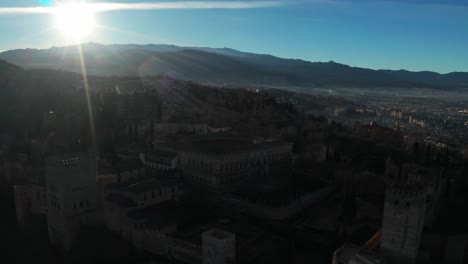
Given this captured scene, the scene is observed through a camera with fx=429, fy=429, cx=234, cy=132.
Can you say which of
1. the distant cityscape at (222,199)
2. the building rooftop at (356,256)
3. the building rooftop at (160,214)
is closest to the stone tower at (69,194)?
the distant cityscape at (222,199)

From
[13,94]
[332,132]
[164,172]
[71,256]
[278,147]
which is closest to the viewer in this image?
A: [71,256]

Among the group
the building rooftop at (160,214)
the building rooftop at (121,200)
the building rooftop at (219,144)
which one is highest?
the building rooftop at (219,144)

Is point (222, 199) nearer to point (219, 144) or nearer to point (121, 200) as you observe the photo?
point (219, 144)

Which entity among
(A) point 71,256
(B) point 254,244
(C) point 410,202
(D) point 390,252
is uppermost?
(C) point 410,202

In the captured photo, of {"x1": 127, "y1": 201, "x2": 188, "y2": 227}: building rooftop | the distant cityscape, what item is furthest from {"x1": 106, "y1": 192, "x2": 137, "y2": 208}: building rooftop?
{"x1": 127, "y1": 201, "x2": 188, "y2": 227}: building rooftop

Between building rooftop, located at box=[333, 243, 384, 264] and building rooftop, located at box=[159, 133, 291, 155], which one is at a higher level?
building rooftop, located at box=[159, 133, 291, 155]

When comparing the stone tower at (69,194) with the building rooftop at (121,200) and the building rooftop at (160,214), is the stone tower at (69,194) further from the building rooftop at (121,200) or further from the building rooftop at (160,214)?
the building rooftop at (160,214)

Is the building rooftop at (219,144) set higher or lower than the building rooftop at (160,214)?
higher

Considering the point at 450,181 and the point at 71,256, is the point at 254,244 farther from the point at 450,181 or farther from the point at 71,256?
the point at 450,181

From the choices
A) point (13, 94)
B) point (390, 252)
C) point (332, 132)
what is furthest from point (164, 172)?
point (13, 94)

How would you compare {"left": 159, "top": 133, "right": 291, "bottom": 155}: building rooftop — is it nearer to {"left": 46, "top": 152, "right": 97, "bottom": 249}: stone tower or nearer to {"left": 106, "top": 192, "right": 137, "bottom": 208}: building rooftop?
{"left": 106, "top": 192, "right": 137, "bottom": 208}: building rooftop

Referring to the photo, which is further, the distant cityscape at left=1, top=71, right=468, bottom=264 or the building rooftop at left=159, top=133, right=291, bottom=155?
the building rooftop at left=159, top=133, right=291, bottom=155
